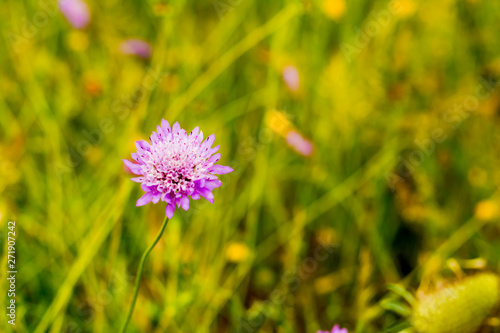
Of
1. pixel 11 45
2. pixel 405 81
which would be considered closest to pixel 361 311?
pixel 405 81

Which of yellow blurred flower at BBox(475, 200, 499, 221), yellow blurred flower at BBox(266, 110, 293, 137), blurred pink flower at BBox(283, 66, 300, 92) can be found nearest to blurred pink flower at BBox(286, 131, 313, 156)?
yellow blurred flower at BBox(266, 110, 293, 137)

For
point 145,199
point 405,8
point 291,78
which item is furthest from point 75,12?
point 145,199

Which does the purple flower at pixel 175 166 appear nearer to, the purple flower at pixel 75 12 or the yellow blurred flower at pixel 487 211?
the yellow blurred flower at pixel 487 211

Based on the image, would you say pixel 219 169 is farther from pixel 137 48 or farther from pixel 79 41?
pixel 79 41

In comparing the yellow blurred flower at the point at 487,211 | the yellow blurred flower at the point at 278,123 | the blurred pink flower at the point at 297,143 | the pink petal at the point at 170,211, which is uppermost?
the yellow blurred flower at the point at 278,123

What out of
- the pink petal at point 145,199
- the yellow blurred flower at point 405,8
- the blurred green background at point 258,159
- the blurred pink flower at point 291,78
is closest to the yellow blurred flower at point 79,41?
the blurred green background at point 258,159

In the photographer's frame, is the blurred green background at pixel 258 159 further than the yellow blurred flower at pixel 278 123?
No

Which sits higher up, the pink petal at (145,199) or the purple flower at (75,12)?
the purple flower at (75,12)
